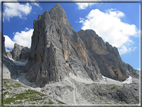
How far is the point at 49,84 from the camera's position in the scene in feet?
176

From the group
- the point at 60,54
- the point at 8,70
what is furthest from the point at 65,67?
the point at 8,70

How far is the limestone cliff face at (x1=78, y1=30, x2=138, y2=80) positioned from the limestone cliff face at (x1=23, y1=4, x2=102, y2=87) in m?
29.5

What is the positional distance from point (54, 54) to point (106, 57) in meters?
70.7

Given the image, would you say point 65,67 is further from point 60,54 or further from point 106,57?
point 106,57

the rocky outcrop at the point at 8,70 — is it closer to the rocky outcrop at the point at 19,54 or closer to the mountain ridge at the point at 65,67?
the mountain ridge at the point at 65,67

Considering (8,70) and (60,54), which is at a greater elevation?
(60,54)

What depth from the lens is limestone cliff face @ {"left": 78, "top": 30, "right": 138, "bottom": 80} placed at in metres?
109

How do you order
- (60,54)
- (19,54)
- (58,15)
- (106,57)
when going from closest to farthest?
(60,54), (58,15), (106,57), (19,54)

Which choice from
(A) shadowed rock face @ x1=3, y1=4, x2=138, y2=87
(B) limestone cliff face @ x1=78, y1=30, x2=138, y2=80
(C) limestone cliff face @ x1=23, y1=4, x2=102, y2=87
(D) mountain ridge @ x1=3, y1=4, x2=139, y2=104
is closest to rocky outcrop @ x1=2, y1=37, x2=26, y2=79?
(D) mountain ridge @ x1=3, y1=4, x2=139, y2=104

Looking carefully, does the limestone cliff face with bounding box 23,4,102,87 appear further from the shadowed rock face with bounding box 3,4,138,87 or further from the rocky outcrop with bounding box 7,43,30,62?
the rocky outcrop with bounding box 7,43,30,62

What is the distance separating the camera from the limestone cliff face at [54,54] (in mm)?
58812

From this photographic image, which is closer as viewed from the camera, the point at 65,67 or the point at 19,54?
the point at 65,67

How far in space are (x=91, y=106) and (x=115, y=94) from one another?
65.4ft

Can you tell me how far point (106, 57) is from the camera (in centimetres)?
11600
